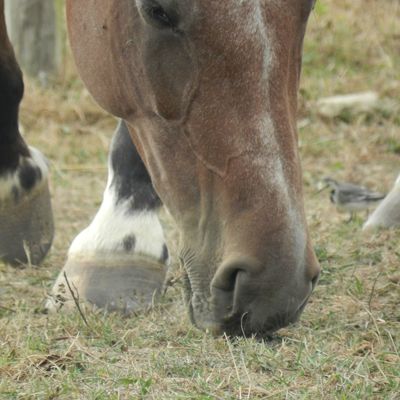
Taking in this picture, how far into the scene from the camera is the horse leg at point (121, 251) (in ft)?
10.3

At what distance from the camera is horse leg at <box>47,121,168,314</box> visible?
10.3ft

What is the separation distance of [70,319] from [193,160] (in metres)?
0.78

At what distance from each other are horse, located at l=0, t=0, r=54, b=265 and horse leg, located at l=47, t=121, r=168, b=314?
0.95ft

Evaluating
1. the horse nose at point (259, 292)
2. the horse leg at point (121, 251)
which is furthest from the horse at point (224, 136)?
the horse leg at point (121, 251)

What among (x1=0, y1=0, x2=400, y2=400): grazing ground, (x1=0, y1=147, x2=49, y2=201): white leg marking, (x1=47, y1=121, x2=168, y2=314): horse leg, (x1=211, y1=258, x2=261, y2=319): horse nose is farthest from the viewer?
(x1=0, y1=147, x2=49, y2=201): white leg marking

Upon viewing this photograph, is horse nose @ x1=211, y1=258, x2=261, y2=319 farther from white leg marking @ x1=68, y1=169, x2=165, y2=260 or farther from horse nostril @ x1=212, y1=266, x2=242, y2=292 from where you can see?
white leg marking @ x1=68, y1=169, x2=165, y2=260

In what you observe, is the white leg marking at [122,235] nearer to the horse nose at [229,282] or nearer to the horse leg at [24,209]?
the horse leg at [24,209]

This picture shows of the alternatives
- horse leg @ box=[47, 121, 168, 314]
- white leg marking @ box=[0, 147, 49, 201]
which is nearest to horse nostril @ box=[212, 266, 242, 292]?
horse leg @ box=[47, 121, 168, 314]

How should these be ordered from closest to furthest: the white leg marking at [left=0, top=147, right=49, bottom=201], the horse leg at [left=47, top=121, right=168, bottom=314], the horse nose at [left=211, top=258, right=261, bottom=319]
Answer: the horse nose at [left=211, top=258, right=261, bottom=319] → the horse leg at [left=47, top=121, right=168, bottom=314] → the white leg marking at [left=0, top=147, right=49, bottom=201]

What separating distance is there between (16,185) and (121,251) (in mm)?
449

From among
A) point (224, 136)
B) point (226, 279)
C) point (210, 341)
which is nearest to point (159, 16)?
point (224, 136)

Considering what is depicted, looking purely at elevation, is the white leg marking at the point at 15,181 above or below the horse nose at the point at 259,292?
below

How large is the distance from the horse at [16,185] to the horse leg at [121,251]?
0.29 metres

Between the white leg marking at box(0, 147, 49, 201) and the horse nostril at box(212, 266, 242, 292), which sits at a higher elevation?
the horse nostril at box(212, 266, 242, 292)
